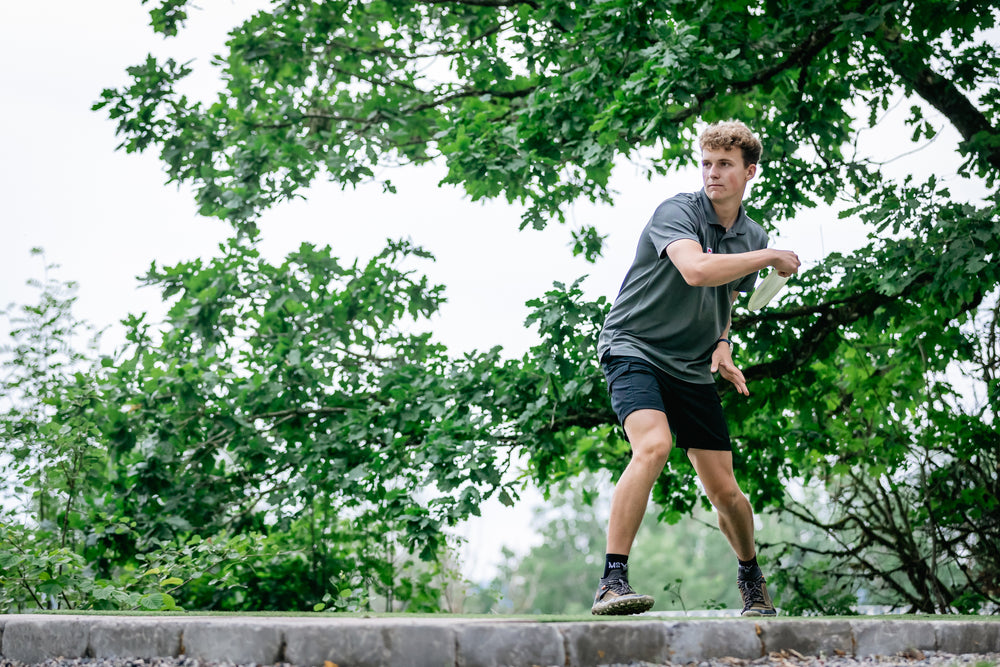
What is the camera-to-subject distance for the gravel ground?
8.75ft

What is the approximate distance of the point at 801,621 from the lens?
2949 mm

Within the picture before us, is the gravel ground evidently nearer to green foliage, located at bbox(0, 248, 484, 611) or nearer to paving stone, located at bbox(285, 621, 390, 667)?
paving stone, located at bbox(285, 621, 390, 667)

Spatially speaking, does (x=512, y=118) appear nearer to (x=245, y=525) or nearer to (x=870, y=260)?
(x=870, y=260)

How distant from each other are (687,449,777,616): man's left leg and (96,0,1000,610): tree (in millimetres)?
2090

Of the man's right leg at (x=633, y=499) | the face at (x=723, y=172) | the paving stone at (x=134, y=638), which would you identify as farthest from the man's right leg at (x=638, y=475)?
the paving stone at (x=134, y=638)

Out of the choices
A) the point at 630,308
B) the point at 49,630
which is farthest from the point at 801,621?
the point at 49,630

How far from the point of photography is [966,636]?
9.84 ft

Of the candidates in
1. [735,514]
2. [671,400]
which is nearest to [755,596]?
[735,514]

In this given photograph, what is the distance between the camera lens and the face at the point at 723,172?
3500mm

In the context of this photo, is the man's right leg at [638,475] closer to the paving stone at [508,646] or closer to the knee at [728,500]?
the knee at [728,500]

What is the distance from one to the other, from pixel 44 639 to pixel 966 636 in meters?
3.16

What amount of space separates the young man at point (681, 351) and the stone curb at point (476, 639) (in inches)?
19.0

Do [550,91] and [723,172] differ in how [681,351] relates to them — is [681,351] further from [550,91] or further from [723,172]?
[550,91]

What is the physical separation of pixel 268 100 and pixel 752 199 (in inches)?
174
